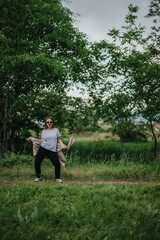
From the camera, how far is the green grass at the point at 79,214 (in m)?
2.62

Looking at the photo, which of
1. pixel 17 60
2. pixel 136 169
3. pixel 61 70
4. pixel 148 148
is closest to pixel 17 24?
pixel 17 60

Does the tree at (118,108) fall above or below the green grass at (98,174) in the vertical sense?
above

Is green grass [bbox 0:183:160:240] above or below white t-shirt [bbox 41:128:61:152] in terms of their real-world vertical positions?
below

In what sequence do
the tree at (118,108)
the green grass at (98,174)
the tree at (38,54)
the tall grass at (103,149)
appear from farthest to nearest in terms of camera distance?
1. the tall grass at (103,149)
2. the tree at (118,108)
3. the tree at (38,54)
4. the green grass at (98,174)

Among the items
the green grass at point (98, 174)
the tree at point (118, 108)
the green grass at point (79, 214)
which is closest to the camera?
the green grass at point (79, 214)

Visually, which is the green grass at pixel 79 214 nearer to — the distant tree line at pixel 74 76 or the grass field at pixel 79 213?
the grass field at pixel 79 213

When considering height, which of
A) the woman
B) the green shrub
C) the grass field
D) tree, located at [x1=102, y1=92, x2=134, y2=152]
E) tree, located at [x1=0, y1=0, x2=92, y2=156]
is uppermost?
tree, located at [x1=0, y1=0, x2=92, y2=156]

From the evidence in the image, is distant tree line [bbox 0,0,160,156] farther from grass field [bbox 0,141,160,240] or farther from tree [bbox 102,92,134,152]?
grass field [bbox 0,141,160,240]

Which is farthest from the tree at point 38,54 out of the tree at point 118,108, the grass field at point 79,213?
the grass field at point 79,213

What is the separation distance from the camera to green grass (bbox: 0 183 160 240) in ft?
8.59

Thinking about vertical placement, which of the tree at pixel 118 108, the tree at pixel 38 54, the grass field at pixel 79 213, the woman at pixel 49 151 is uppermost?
the tree at pixel 38 54

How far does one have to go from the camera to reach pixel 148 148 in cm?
916

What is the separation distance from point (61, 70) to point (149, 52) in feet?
13.5

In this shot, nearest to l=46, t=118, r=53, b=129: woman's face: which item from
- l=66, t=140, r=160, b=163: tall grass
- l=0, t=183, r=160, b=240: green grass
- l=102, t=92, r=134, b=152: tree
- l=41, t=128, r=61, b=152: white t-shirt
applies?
l=41, t=128, r=61, b=152: white t-shirt
